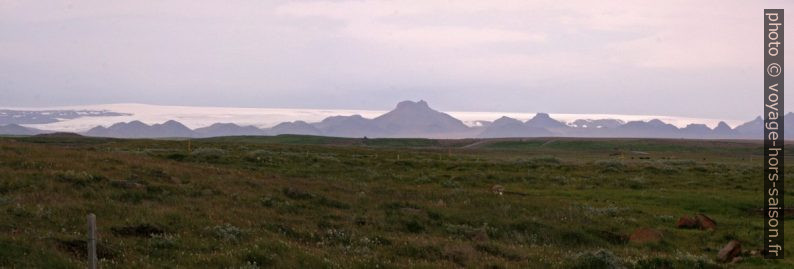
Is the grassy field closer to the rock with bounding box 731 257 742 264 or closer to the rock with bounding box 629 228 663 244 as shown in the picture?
the rock with bounding box 731 257 742 264

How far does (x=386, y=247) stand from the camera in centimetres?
1717

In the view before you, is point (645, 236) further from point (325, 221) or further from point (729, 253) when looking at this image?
point (325, 221)

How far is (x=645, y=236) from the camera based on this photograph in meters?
22.3

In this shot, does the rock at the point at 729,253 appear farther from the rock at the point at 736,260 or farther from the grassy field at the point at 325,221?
the grassy field at the point at 325,221

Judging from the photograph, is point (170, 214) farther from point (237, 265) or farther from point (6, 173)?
point (6, 173)

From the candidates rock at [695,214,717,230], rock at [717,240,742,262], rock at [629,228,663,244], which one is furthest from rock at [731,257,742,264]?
rock at [695,214,717,230]

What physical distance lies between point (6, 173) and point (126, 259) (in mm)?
11391

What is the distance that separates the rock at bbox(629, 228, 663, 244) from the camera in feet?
71.9

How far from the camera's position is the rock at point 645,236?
21.9 metres

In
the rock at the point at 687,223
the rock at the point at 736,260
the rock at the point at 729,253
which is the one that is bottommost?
the rock at the point at 687,223

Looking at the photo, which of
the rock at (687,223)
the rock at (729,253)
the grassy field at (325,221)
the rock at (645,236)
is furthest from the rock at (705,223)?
the rock at (729,253)

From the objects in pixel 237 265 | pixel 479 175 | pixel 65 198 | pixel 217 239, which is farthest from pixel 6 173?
pixel 479 175

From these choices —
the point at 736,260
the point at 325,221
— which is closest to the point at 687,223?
the point at 736,260

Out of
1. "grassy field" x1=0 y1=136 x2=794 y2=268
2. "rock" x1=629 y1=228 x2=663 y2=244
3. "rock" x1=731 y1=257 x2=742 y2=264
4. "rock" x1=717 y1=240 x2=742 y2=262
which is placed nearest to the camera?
"grassy field" x1=0 y1=136 x2=794 y2=268
